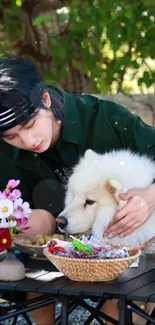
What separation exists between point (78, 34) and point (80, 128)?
2.34 meters

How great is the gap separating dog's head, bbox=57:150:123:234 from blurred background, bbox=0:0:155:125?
7.86 feet

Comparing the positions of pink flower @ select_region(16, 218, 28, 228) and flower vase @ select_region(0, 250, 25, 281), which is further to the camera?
pink flower @ select_region(16, 218, 28, 228)

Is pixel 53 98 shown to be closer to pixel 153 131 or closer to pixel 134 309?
pixel 153 131

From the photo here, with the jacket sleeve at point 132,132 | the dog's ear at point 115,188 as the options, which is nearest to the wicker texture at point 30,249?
the dog's ear at point 115,188

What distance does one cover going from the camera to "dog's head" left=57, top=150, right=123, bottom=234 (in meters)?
2.90

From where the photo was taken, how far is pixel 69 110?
131 inches

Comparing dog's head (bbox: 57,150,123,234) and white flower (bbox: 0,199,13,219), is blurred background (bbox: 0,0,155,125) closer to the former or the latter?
dog's head (bbox: 57,150,123,234)

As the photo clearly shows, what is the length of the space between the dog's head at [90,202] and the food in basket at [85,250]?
1.74ft

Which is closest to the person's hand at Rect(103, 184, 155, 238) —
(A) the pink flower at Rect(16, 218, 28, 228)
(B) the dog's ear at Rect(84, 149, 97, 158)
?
(B) the dog's ear at Rect(84, 149, 97, 158)

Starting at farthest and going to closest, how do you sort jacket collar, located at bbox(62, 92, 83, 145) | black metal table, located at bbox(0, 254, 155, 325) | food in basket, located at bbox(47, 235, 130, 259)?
jacket collar, located at bbox(62, 92, 83, 145), food in basket, located at bbox(47, 235, 130, 259), black metal table, located at bbox(0, 254, 155, 325)

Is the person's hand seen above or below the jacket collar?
below

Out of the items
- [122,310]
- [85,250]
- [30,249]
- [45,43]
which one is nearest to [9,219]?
[30,249]

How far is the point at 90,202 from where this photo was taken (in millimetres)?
2959

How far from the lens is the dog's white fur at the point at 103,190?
291 cm
